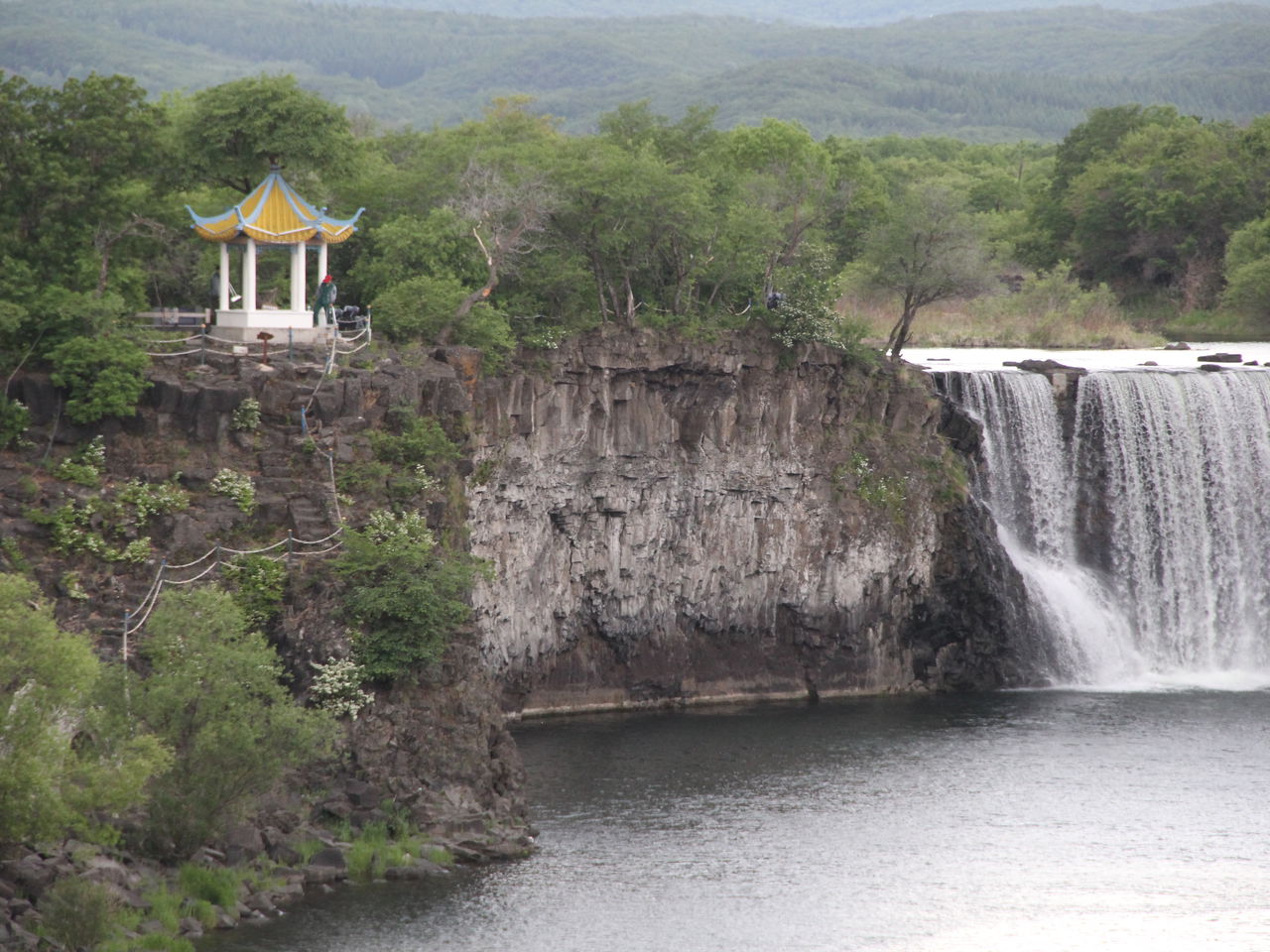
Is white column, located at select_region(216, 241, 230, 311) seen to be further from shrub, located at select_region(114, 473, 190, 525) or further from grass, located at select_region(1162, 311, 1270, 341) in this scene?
grass, located at select_region(1162, 311, 1270, 341)

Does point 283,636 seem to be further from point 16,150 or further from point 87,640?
point 16,150

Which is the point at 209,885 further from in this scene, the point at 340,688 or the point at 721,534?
the point at 721,534

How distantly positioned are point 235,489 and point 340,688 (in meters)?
6.12

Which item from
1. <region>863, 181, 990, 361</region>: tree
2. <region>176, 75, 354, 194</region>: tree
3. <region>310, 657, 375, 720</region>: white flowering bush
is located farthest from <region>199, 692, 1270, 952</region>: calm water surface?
<region>176, 75, 354, 194</region>: tree

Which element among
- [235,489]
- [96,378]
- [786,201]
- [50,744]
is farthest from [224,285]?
[786,201]

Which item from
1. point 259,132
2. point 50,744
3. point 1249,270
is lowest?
point 50,744

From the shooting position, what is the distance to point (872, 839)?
46.0 m

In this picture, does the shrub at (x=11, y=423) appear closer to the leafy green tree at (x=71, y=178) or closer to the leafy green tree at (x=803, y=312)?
the leafy green tree at (x=71, y=178)

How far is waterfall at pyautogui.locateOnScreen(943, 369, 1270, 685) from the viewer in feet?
222

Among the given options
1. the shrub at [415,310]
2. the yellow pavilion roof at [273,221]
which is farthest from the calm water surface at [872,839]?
the yellow pavilion roof at [273,221]

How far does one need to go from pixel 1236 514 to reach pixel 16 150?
43406 millimetres

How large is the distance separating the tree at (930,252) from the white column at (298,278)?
26.2m

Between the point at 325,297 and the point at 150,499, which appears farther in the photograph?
the point at 325,297

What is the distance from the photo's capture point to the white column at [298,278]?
5256cm
